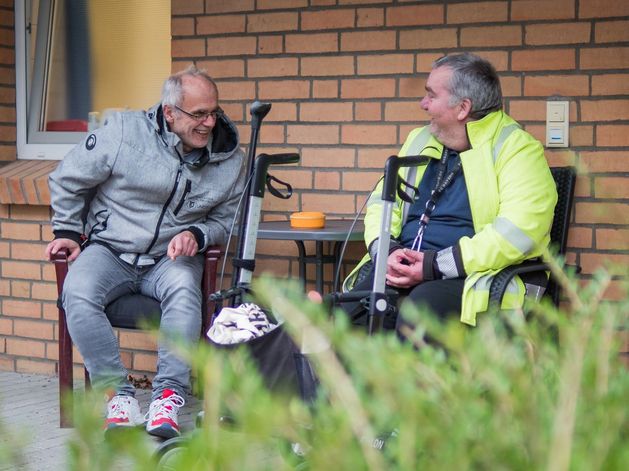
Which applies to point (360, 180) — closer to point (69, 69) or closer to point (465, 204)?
point (465, 204)

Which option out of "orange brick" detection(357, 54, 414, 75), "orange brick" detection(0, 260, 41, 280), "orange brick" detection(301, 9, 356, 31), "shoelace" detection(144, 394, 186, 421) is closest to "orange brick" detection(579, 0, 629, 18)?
"orange brick" detection(357, 54, 414, 75)

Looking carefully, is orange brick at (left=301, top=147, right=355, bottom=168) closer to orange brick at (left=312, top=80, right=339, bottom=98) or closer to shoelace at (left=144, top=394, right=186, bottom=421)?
orange brick at (left=312, top=80, right=339, bottom=98)

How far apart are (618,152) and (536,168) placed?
524 mm

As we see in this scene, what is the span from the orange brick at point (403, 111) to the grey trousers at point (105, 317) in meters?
1.03

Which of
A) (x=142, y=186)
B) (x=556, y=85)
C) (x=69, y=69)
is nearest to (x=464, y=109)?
(x=556, y=85)

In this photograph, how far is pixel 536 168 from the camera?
11.8 feet

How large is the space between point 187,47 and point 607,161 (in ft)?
6.38

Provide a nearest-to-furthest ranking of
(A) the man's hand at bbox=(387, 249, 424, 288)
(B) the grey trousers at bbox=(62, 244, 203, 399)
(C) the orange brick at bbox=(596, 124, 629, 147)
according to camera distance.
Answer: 1. (A) the man's hand at bbox=(387, 249, 424, 288)
2. (C) the orange brick at bbox=(596, 124, 629, 147)
3. (B) the grey trousers at bbox=(62, 244, 203, 399)

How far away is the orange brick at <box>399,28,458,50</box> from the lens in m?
4.20

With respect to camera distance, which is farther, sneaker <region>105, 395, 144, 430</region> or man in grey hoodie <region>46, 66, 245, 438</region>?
man in grey hoodie <region>46, 66, 245, 438</region>

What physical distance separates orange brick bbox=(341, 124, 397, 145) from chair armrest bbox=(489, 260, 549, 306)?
1033mm

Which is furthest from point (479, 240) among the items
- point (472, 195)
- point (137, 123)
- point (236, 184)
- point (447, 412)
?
point (447, 412)

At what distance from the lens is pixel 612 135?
3.95 metres

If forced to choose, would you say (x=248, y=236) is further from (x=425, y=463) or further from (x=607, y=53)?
(x=425, y=463)
